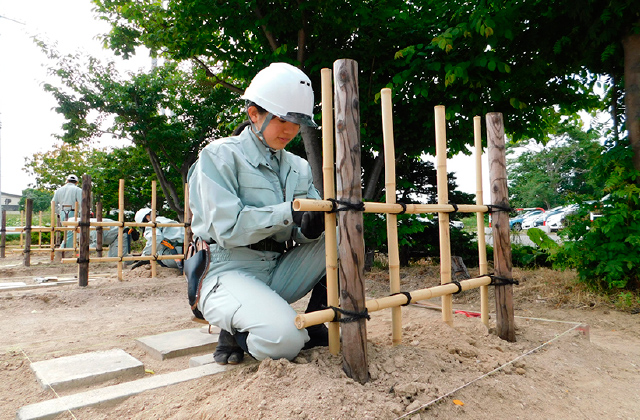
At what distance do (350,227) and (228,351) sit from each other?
3.23ft

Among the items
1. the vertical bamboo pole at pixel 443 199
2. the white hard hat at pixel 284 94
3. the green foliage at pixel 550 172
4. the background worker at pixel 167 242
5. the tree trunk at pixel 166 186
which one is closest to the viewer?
the white hard hat at pixel 284 94

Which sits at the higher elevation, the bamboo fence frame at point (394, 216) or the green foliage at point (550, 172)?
Answer: the green foliage at point (550, 172)

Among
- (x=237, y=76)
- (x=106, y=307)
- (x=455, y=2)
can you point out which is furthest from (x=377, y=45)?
(x=106, y=307)

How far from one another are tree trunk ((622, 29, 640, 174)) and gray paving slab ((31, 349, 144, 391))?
4632 mm

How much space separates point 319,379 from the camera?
65.1 inches

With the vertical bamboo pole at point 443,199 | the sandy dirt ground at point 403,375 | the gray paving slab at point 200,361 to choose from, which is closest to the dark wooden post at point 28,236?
the sandy dirt ground at point 403,375

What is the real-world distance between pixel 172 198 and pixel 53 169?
29.6 feet

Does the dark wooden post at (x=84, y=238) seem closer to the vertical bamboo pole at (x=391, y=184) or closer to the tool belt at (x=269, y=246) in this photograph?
the tool belt at (x=269, y=246)

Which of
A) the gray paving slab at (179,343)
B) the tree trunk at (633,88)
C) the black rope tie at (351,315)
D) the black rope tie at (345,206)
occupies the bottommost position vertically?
the gray paving slab at (179,343)

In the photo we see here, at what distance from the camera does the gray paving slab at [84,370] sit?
6.61 feet

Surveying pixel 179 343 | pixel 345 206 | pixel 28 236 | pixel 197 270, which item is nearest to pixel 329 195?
pixel 345 206

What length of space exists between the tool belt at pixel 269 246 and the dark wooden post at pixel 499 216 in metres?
1.39

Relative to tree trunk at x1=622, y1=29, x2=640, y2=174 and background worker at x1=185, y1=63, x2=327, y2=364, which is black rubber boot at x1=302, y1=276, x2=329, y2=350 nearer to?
background worker at x1=185, y1=63, x2=327, y2=364

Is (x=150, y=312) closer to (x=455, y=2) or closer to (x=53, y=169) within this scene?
(x=455, y=2)
